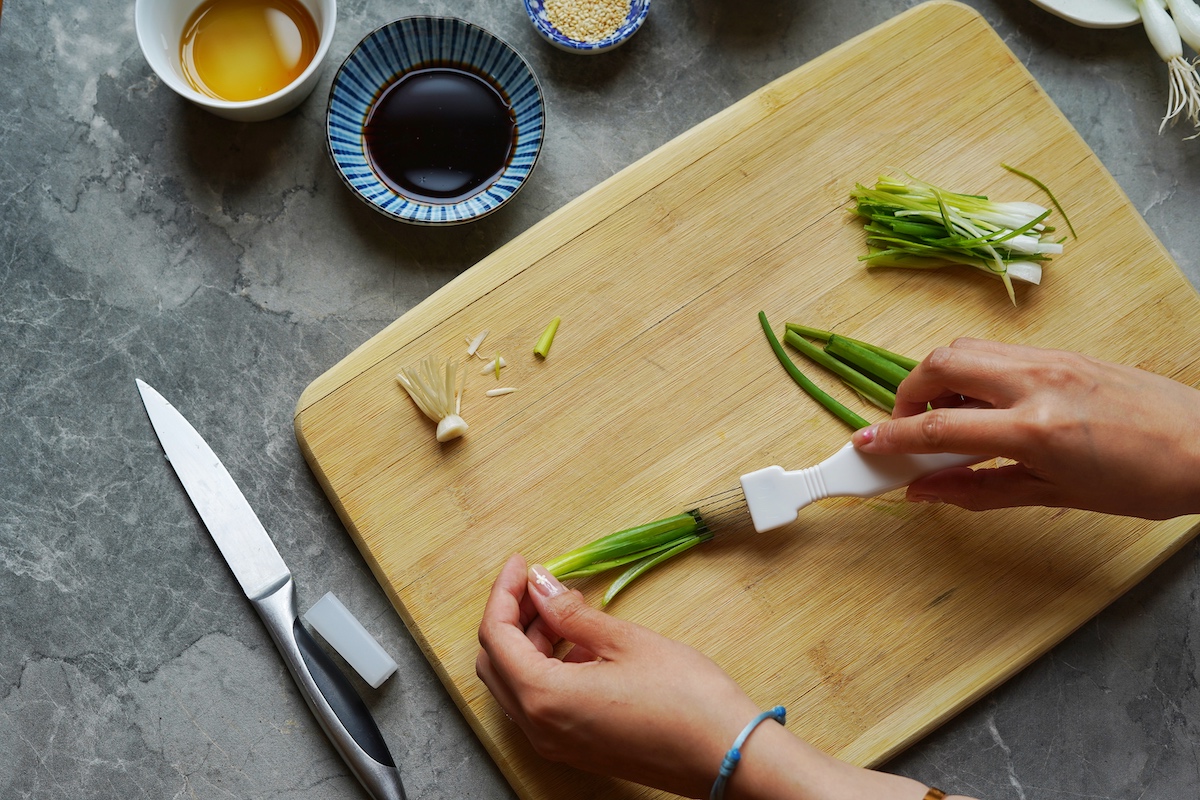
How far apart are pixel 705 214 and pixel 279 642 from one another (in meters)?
1.26

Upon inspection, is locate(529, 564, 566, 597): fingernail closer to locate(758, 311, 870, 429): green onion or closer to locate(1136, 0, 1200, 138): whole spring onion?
locate(758, 311, 870, 429): green onion

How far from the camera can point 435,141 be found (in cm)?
186

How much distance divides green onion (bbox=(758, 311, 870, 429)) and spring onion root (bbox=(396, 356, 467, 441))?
2.16ft

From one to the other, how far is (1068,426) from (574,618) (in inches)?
36.8

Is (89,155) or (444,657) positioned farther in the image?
(89,155)

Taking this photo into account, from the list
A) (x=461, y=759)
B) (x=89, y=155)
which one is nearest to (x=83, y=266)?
(x=89, y=155)

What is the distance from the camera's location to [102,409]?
1870mm

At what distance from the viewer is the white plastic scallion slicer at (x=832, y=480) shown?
1.62 m

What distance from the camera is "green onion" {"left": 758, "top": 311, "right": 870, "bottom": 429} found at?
1766 millimetres

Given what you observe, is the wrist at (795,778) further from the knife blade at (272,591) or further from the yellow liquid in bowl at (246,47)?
the yellow liquid in bowl at (246,47)

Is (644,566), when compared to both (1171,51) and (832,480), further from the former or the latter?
(1171,51)

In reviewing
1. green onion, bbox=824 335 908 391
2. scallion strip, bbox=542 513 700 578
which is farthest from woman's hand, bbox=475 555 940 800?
green onion, bbox=824 335 908 391

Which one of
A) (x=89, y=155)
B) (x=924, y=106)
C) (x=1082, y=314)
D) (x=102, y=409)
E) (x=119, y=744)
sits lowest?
(x=119, y=744)

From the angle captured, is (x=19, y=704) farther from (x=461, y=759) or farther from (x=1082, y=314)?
(x=1082, y=314)
